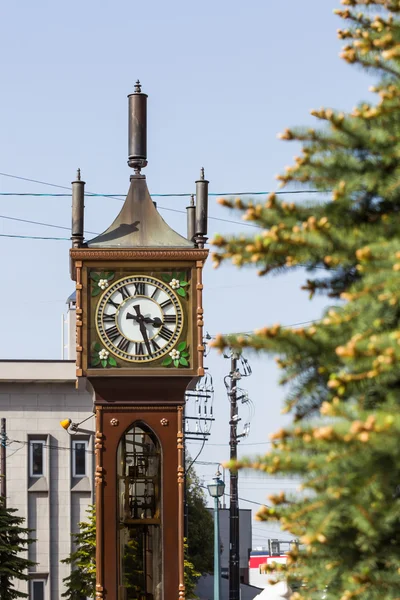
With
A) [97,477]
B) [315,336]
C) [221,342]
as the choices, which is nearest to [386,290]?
[315,336]

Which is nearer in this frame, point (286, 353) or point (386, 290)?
point (386, 290)

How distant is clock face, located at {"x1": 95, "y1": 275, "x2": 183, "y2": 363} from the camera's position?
17.8 meters

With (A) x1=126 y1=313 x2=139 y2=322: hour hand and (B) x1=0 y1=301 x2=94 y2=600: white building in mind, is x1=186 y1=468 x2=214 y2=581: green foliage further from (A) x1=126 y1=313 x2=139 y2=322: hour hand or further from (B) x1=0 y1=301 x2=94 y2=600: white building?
(A) x1=126 y1=313 x2=139 y2=322: hour hand

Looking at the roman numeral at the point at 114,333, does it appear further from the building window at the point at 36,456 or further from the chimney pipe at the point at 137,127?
the building window at the point at 36,456

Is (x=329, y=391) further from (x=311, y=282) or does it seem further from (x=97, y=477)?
(x=97, y=477)

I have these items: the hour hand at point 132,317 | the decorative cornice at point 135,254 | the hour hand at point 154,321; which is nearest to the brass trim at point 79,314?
the decorative cornice at point 135,254

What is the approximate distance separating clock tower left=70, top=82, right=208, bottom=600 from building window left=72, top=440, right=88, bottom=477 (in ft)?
89.1

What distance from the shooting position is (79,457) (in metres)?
45.5

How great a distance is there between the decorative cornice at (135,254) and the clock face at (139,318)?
0.83 feet

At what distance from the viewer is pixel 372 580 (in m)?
5.56

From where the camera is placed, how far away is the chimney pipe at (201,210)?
60.9 feet

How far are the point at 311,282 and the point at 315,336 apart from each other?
2.31 ft

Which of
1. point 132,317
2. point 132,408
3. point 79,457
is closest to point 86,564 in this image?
point 79,457

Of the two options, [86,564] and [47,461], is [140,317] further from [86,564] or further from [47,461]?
[47,461]
